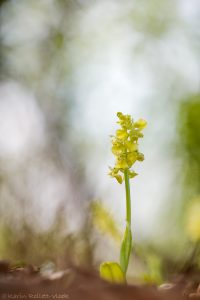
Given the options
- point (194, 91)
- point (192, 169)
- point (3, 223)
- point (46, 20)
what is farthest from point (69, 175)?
point (46, 20)

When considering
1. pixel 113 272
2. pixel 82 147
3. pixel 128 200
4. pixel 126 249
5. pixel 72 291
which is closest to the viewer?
pixel 72 291

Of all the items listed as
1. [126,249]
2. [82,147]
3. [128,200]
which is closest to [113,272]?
[126,249]

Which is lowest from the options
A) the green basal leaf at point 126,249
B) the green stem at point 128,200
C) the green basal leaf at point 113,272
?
the green basal leaf at point 113,272

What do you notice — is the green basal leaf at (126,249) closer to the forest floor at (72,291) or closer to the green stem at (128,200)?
the green stem at (128,200)

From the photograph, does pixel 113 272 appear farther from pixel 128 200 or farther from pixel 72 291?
pixel 72 291

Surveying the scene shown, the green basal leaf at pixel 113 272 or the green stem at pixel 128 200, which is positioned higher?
the green stem at pixel 128 200

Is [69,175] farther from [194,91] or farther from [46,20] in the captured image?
[46,20]

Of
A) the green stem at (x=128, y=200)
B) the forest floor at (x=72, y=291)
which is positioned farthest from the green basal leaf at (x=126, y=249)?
the forest floor at (x=72, y=291)

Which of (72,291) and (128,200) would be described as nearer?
(72,291)
